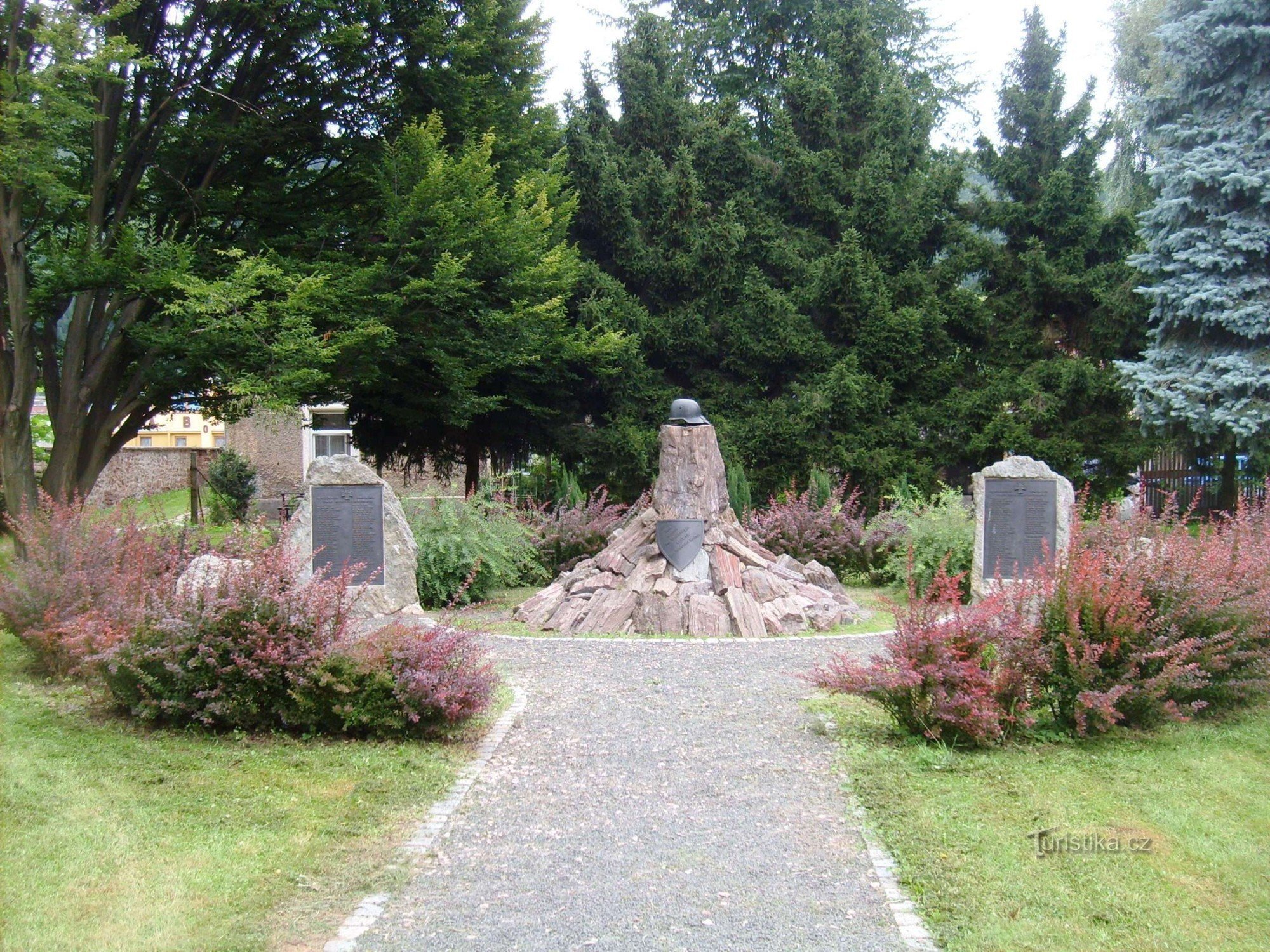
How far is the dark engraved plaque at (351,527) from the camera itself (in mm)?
10836

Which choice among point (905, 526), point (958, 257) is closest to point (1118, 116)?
point (958, 257)

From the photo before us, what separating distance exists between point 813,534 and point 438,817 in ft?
35.3

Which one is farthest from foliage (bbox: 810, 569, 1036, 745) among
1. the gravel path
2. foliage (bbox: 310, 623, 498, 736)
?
foliage (bbox: 310, 623, 498, 736)

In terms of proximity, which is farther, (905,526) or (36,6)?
(905,526)

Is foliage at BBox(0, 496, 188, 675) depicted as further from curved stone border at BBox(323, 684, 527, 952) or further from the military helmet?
the military helmet

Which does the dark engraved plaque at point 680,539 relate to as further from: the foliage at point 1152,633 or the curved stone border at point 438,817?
the foliage at point 1152,633

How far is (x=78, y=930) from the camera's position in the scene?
3.97 meters

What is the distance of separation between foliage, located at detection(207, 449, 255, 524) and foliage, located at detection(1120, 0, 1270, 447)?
18414mm

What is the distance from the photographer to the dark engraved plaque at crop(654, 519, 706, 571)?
11648mm

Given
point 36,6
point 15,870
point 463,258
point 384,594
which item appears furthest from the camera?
point 463,258

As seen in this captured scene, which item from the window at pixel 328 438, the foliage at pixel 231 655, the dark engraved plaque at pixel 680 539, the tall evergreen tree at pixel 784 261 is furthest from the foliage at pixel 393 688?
the window at pixel 328 438

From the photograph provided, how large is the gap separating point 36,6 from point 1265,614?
14289 mm

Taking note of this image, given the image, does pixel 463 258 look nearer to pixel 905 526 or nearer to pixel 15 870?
pixel 905 526

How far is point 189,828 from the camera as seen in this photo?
16.7 feet
